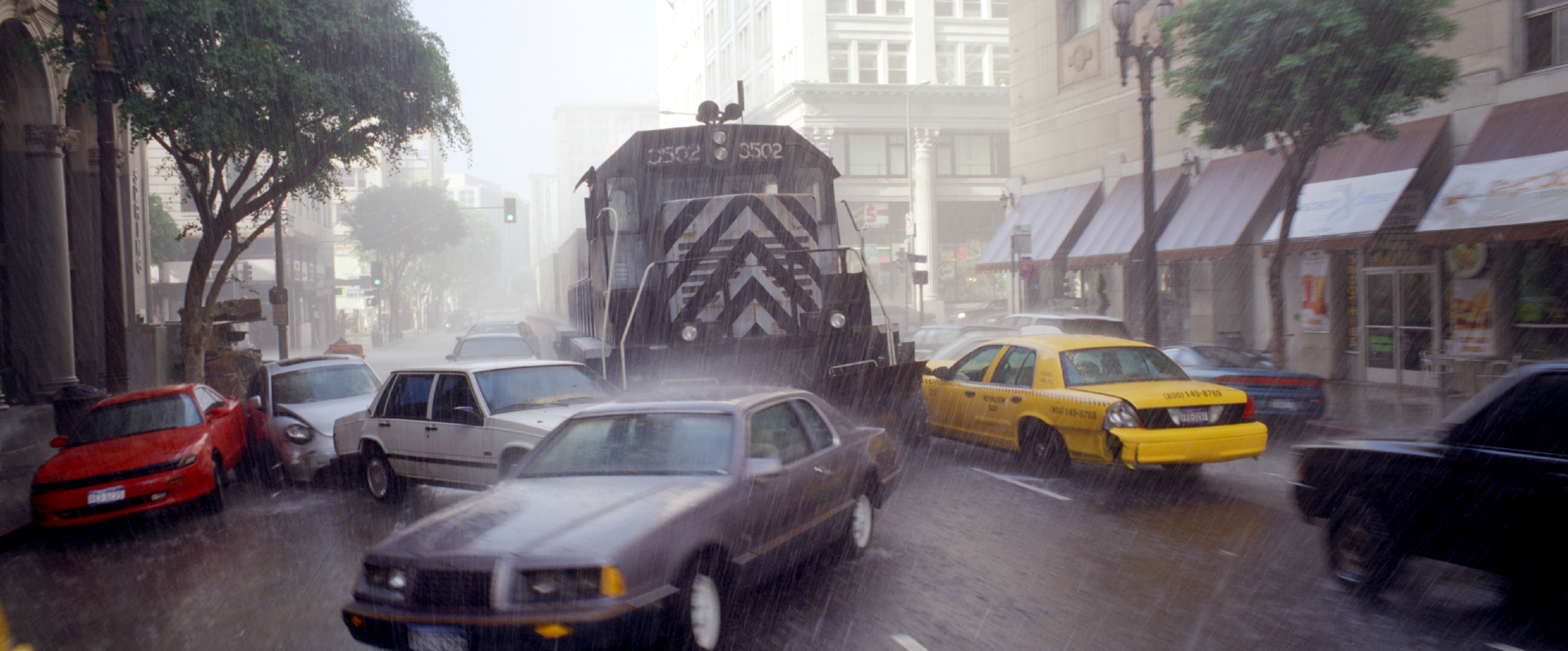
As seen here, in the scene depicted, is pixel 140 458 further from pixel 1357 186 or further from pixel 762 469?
pixel 1357 186

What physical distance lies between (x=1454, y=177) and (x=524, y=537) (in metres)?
16.3

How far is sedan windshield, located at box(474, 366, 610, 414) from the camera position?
869cm

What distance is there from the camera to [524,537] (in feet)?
14.7

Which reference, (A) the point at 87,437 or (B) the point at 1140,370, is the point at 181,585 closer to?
(A) the point at 87,437

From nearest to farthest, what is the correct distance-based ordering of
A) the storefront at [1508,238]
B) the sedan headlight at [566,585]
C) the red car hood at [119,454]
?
1. the sedan headlight at [566,585]
2. the red car hood at [119,454]
3. the storefront at [1508,238]

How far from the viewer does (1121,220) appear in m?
23.3

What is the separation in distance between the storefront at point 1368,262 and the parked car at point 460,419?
13.5m

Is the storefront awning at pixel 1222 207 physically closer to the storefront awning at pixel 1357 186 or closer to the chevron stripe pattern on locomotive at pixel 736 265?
the storefront awning at pixel 1357 186

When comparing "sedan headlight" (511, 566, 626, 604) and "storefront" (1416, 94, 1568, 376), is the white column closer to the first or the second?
"storefront" (1416, 94, 1568, 376)

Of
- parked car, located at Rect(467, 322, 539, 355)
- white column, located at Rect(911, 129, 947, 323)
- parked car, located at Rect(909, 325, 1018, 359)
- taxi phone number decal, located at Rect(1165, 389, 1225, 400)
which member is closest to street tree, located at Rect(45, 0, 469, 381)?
parked car, located at Rect(467, 322, 539, 355)

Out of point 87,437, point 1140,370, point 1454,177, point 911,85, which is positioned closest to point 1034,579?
point 1140,370

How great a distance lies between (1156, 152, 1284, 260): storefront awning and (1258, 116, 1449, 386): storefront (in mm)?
693

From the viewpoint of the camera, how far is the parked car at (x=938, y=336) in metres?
18.3

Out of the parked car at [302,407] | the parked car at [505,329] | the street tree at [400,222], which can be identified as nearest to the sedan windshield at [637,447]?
the parked car at [302,407]
